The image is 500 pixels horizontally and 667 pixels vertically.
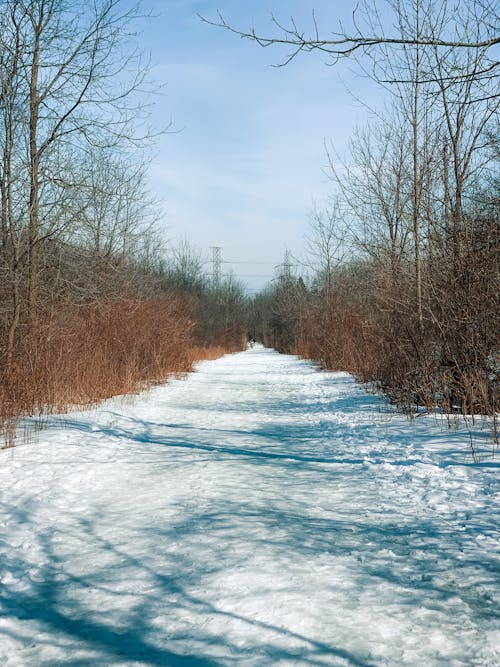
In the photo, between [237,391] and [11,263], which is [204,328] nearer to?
[237,391]

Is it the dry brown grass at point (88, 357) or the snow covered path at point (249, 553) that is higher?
the dry brown grass at point (88, 357)

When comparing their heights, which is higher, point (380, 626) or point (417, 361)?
point (417, 361)

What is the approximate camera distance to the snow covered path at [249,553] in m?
2.69

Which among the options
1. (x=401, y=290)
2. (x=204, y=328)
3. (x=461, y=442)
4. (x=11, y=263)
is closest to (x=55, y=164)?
(x=11, y=263)

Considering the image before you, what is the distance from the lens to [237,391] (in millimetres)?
15375

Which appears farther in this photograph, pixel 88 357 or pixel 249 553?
pixel 88 357

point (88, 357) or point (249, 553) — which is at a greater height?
point (88, 357)

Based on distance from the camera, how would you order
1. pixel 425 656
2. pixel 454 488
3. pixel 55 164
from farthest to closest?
pixel 55 164 < pixel 454 488 < pixel 425 656

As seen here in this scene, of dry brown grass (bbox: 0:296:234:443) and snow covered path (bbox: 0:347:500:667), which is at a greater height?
dry brown grass (bbox: 0:296:234:443)

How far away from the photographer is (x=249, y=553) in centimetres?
381

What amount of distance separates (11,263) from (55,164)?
2.05 m

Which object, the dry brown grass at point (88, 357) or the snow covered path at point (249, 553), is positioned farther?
the dry brown grass at point (88, 357)

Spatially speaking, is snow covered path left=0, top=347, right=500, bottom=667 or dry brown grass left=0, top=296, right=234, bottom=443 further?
dry brown grass left=0, top=296, right=234, bottom=443

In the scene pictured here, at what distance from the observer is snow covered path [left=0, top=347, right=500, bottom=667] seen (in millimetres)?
2693
